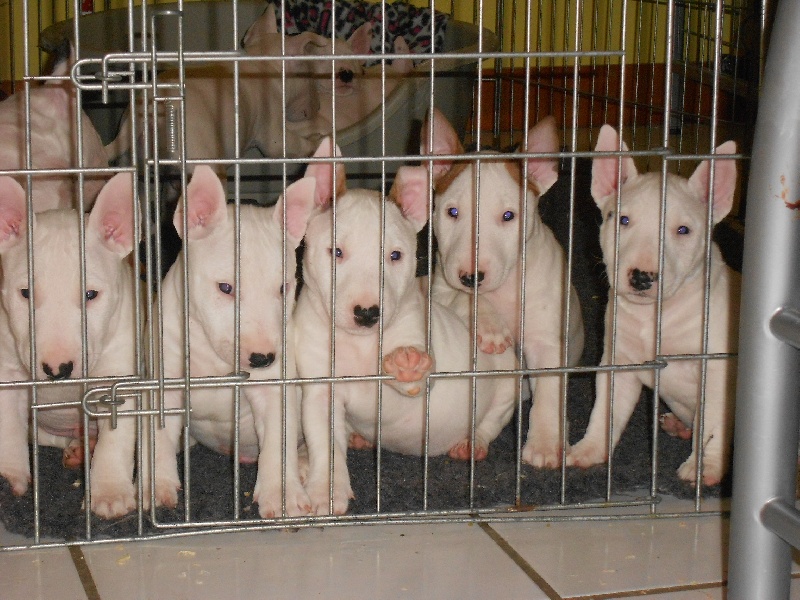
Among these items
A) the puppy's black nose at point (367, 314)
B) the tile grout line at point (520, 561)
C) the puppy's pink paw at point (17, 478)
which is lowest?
the tile grout line at point (520, 561)

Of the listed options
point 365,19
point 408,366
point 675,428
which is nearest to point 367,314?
point 408,366

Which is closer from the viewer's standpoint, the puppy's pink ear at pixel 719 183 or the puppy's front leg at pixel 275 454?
the puppy's front leg at pixel 275 454

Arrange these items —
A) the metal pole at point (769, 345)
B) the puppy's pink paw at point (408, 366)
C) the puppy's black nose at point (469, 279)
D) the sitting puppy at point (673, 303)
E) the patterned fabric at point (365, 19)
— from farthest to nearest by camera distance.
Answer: the patterned fabric at point (365, 19) < the puppy's black nose at point (469, 279) < the sitting puppy at point (673, 303) < the puppy's pink paw at point (408, 366) < the metal pole at point (769, 345)

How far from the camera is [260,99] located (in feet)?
13.9

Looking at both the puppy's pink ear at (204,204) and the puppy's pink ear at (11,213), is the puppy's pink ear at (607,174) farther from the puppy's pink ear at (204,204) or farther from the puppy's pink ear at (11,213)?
the puppy's pink ear at (11,213)

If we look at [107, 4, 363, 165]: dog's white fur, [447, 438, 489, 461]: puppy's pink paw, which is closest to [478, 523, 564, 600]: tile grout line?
[447, 438, 489, 461]: puppy's pink paw

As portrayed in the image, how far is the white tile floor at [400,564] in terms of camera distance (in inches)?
70.6

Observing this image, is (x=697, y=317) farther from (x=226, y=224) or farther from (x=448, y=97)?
(x=448, y=97)

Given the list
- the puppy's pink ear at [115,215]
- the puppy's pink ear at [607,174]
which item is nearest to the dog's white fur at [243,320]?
the puppy's pink ear at [115,215]

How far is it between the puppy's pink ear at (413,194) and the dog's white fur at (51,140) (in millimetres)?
975

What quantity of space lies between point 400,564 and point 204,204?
0.81m

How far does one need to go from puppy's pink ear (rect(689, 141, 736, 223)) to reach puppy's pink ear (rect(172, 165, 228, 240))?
42.0 inches

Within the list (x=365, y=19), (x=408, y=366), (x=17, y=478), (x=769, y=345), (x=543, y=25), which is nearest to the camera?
(x=769, y=345)

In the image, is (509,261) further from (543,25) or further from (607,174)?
(543,25)
